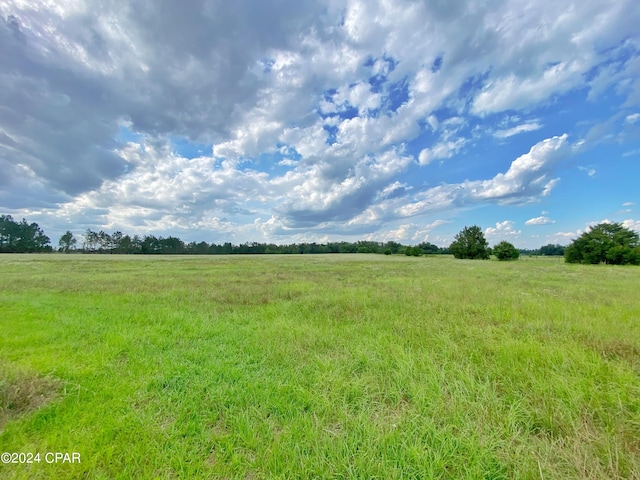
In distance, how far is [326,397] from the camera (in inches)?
138

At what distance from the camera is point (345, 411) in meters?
3.23

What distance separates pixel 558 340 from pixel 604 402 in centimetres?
241

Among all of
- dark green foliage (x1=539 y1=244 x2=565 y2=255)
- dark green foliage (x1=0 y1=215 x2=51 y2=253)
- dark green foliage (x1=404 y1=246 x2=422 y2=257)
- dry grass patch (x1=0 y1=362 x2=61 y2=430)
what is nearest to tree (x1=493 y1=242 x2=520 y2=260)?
dark green foliage (x1=404 y1=246 x2=422 y2=257)

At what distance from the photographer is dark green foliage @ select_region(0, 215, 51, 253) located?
255 feet

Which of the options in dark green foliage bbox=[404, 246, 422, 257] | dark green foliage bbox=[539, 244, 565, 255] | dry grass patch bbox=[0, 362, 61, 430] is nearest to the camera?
dry grass patch bbox=[0, 362, 61, 430]

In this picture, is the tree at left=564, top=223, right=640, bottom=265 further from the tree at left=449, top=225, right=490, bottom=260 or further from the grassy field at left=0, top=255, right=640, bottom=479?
the grassy field at left=0, top=255, right=640, bottom=479

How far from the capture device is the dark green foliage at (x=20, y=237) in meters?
77.7

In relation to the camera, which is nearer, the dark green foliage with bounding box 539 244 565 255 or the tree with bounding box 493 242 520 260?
the tree with bounding box 493 242 520 260

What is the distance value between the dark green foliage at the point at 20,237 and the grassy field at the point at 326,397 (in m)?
114

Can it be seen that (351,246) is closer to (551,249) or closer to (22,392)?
Result: (551,249)

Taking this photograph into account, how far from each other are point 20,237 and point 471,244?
140794mm

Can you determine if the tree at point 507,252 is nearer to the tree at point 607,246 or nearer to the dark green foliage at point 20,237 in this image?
the tree at point 607,246

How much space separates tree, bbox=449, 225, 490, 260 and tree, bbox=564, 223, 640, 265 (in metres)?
19.2

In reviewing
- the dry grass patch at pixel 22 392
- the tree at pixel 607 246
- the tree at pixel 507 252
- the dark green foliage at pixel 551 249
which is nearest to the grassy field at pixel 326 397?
the dry grass patch at pixel 22 392
